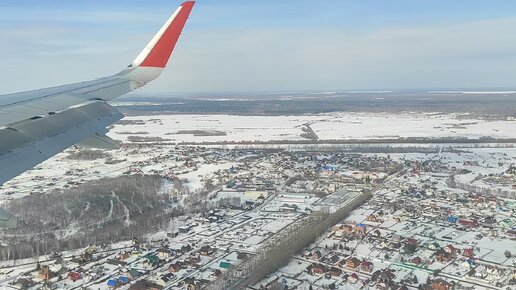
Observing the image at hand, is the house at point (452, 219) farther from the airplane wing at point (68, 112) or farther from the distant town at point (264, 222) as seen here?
the airplane wing at point (68, 112)

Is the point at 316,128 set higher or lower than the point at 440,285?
higher

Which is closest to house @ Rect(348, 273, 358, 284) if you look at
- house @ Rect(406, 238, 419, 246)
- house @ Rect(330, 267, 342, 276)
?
house @ Rect(330, 267, 342, 276)

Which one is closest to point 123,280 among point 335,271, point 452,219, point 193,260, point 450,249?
point 193,260

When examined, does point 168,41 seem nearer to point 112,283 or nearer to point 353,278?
point 112,283

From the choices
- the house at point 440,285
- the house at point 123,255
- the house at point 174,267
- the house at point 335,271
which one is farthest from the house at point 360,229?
the house at point 123,255

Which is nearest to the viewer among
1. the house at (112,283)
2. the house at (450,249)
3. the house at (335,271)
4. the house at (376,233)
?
the house at (112,283)

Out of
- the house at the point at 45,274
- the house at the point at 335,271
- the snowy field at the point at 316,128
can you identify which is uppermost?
the snowy field at the point at 316,128

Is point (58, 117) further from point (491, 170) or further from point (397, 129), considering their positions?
point (397, 129)

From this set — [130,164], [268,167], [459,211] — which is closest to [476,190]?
[459,211]
